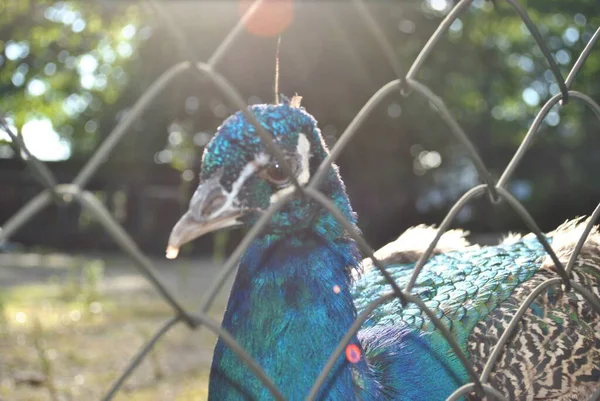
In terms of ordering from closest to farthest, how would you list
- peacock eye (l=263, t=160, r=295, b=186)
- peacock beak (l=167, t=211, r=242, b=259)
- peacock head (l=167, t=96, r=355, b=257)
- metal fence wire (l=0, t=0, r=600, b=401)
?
metal fence wire (l=0, t=0, r=600, b=401) < peacock beak (l=167, t=211, r=242, b=259) < peacock head (l=167, t=96, r=355, b=257) < peacock eye (l=263, t=160, r=295, b=186)

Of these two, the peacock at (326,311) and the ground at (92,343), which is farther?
the ground at (92,343)

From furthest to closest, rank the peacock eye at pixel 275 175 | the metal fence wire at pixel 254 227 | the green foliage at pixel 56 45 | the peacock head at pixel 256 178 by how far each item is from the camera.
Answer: the green foliage at pixel 56 45, the peacock eye at pixel 275 175, the peacock head at pixel 256 178, the metal fence wire at pixel 254 227

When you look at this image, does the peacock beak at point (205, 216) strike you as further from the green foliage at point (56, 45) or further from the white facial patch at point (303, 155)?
the green foliage at point (56, 45)

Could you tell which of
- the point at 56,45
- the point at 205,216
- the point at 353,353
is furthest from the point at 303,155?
the point at 56,45

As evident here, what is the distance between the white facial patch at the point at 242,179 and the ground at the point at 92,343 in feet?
5.27

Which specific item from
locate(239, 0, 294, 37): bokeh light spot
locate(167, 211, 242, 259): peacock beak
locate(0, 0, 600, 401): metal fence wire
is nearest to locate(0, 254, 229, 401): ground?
locate(239, 0, 294, 37): bokeh light spot

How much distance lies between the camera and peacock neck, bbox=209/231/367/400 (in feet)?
4.53

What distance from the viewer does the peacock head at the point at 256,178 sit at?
1.26m

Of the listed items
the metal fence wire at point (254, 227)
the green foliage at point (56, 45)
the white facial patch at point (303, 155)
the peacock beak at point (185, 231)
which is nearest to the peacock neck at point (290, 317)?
the white facial patch at point (303, 155)

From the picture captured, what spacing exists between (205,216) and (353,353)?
444 mm

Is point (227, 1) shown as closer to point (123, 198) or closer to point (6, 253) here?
point (123, 198)

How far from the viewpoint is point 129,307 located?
5395 millimetres

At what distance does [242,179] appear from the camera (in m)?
1.33

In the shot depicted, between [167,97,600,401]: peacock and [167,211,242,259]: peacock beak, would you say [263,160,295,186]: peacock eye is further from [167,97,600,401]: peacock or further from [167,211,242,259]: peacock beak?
[167,211,242,259]: peacock beak
